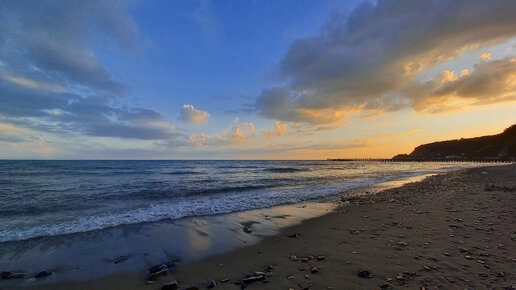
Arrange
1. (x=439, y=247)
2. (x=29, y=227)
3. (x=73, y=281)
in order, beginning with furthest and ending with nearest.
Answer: (x=29, y=227) → (x=439, y=247) → (x=73, y=281)

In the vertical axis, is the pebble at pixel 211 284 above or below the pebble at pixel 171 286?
below

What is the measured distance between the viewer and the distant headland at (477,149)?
93062mm

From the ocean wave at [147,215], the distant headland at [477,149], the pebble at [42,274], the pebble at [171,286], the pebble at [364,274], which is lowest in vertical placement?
the ocean wave at [147,215]

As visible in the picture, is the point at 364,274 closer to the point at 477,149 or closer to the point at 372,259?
the point at 372,259

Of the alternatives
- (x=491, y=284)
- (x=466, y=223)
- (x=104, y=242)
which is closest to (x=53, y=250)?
(x=104, y=242)

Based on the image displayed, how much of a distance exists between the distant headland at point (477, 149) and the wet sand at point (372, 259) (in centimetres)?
11072

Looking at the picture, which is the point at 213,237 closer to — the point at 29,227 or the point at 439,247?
the point at 439,247

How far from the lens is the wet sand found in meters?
4.12

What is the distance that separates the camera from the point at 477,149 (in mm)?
116688

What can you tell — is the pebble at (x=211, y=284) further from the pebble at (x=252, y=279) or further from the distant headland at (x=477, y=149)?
the distant headland at (x=477, y=149)

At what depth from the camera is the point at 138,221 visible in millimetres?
9695

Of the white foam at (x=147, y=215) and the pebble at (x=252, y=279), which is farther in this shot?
the white foam at (x=147, y=215)

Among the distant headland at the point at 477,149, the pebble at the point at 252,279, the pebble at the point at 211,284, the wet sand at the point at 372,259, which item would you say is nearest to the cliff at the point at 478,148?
the distant headland at the point at 477,149

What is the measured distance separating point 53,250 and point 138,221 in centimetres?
323
